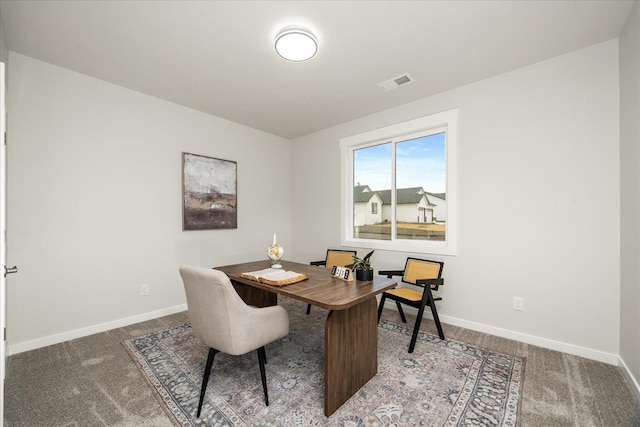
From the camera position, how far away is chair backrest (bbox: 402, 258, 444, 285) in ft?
9.74

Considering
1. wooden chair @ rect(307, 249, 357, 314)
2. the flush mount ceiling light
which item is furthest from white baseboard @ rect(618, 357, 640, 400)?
the flush mount ceiling light

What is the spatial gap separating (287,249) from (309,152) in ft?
5.77

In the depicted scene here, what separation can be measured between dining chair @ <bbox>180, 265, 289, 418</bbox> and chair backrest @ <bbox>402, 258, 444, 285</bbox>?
1.82 meters

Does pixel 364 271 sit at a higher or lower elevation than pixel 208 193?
lower

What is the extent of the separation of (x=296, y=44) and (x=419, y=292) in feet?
8.66

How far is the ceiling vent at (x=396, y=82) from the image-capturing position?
2.85 metres

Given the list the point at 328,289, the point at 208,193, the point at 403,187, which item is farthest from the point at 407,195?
the point at 208,193

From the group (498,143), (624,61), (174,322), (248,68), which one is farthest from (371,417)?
(624,61)

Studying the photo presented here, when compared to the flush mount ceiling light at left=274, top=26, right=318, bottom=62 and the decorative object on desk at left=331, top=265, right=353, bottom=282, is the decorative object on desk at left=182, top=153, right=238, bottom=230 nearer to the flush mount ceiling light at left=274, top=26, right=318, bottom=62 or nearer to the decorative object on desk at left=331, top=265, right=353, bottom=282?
the flush mount ceiling light at left=274, top=26, right=318, bottom=62

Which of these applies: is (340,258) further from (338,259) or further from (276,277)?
(276,277)

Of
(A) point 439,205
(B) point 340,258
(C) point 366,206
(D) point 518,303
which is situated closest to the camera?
(D) point 518,303

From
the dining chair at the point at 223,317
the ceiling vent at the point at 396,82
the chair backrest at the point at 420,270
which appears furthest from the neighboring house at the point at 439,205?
the dining chair at the point at 223,317

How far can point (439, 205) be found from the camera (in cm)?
337

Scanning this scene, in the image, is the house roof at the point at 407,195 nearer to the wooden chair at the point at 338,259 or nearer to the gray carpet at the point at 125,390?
the wooden chair at the point at 338,259
